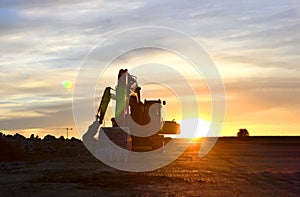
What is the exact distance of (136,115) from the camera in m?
44.1

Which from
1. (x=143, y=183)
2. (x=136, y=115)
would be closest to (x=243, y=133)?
(x=136, y=115)

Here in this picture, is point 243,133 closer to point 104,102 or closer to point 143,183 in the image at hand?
point 104,102

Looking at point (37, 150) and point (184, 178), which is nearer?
point (184, 178)

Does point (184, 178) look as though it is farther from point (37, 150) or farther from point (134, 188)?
point (37, 150)

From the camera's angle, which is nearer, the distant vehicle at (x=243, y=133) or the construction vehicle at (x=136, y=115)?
the construction vehicle at (x=136, y=115)

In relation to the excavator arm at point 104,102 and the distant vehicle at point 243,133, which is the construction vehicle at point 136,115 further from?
the distant vehicle at point 243,133

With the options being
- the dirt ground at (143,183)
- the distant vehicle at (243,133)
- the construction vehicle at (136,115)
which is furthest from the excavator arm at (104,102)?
the distant vehicle at (243,133)

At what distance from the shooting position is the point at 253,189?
19.9 meters

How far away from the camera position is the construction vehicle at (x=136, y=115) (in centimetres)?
3856

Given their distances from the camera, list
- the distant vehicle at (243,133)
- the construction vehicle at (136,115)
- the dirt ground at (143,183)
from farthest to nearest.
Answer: the distant vehicle at (243,133)
the construction vehicle at (136,115)
the dirt ground at (143,183)

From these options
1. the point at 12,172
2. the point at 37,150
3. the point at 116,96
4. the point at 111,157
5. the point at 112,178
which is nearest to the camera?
the point at 112,178

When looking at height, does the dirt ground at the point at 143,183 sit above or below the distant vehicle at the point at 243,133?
below

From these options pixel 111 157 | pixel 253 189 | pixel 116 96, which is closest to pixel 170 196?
pixel 253 189

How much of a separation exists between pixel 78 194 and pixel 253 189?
6540mm
